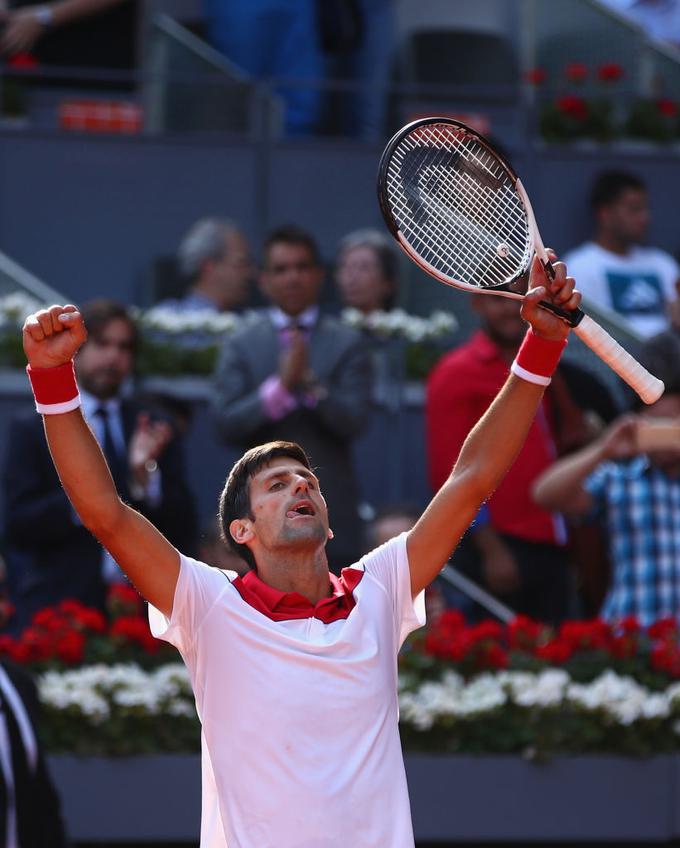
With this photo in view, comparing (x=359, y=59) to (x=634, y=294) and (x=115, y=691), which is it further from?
(x=115, y=691)

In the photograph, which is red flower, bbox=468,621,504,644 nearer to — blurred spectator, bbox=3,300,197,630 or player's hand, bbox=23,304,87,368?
blurred spectator, bbox=3,300,197,630

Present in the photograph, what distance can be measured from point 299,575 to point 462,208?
3.47 ft

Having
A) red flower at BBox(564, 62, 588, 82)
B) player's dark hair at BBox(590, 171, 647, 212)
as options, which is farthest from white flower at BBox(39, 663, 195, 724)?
red flower at BBox(564, 62, 588, 82)

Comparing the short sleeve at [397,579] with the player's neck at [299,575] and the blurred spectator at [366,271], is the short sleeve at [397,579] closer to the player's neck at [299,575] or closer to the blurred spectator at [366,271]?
the player's neck at [299,575]

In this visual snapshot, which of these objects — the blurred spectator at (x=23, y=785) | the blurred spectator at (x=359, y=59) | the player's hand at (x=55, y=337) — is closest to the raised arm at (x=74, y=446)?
the player's hand at (x=55, y=337)

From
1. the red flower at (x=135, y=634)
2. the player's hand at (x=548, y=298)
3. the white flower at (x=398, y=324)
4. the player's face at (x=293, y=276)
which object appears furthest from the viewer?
the white flower at (x=398, y=324)

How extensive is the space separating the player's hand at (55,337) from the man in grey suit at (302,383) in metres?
3.40

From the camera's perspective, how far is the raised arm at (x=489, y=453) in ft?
13.4

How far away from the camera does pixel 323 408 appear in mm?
7316

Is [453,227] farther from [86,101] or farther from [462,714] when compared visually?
[86,101]

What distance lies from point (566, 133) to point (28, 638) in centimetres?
636

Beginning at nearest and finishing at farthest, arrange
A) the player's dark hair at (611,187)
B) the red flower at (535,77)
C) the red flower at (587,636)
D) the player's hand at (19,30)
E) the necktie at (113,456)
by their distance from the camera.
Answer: the red flower at (587,636) → the necktie at (113,456) → the player's dark hair at (611,187) → the player's hand at (19,30) → the red flower at (535,77)

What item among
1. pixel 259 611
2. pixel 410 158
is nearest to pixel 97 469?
pixel 259 611

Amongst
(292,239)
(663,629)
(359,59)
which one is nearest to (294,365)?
(292,239)
